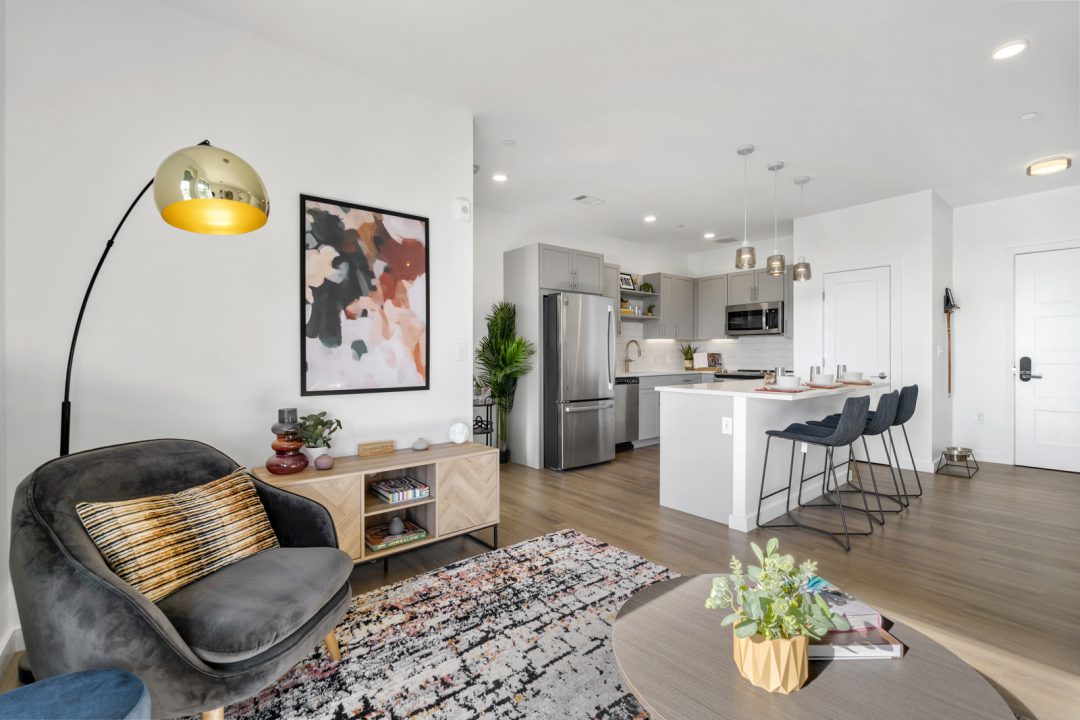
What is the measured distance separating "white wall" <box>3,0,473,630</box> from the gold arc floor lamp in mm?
231

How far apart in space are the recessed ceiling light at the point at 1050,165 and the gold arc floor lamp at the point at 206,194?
19.2ft

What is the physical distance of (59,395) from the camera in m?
2.06

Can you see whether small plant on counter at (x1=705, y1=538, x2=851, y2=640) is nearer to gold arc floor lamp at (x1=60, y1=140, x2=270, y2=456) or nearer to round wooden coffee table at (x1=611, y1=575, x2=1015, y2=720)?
round wooden coffee table at (x1=611, y1=575, x2=1015, y2=720)

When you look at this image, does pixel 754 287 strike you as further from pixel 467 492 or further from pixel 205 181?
pixel 205 181

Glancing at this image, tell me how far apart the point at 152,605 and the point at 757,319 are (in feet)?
22.5

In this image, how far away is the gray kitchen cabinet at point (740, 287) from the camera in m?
→ 6.87

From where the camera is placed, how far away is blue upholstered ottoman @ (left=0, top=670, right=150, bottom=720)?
94 cm

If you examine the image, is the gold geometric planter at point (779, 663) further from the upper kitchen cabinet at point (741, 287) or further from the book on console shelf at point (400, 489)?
the upper kitchen cabinet at point (741, 287)

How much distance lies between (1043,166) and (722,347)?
4.00 metres

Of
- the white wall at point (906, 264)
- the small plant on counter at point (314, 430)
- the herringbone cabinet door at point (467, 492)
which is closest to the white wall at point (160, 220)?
the small plant on counter at point (314, 430)

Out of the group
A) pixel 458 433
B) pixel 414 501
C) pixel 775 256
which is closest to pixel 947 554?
pixel 775 256

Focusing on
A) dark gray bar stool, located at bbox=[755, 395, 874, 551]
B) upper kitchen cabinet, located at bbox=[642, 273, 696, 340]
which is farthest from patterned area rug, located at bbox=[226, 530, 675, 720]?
upper kitchen cabinet, located at bbox=[642, 273, 696, 340]

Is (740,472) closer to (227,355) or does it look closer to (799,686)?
(799,686)

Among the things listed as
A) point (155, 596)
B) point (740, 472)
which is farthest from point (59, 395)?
point (740, 472)
